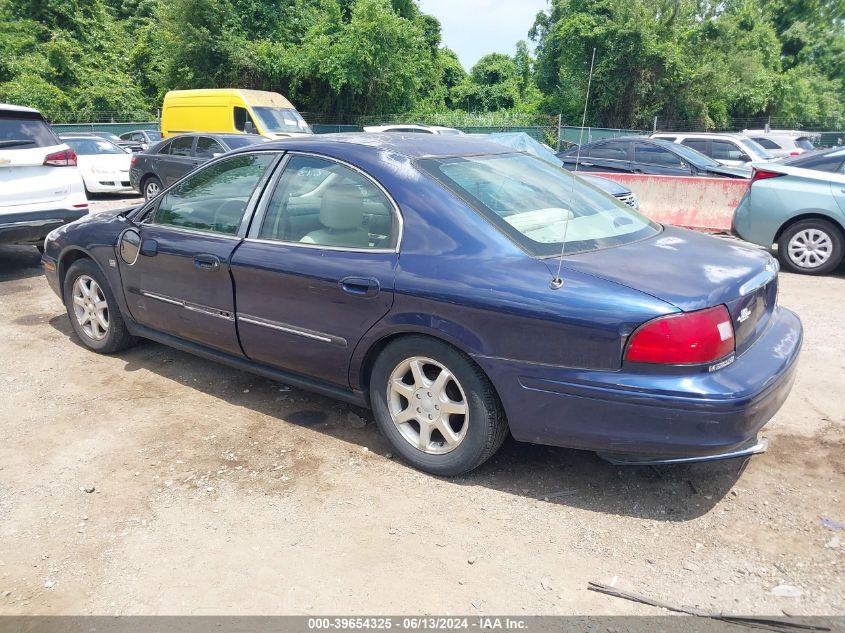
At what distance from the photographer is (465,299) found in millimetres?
3078

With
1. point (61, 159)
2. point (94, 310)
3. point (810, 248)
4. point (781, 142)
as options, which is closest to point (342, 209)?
point (94, 310)

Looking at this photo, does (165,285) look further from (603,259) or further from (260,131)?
(260,131)

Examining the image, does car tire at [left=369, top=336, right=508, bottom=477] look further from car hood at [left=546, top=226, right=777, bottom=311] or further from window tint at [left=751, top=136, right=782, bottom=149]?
window tint at [left=751, top=136, right=782, bottom=149]

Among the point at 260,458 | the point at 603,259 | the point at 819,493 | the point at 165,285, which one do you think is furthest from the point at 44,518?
the point at 819,493

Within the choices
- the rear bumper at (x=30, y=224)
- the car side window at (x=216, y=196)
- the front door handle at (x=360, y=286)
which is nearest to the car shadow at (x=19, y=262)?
the rear bumper at (x=30, y=224)

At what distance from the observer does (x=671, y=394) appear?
274cm

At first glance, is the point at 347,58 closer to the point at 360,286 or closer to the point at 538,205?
the point at 538,205

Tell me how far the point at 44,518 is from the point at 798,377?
464cm

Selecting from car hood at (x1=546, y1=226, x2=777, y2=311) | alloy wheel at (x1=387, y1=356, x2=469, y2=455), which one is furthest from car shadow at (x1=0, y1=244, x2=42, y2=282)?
car hood at (x1=546, y1=226, x2=777, y2=311)

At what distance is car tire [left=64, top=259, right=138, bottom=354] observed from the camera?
4945mm

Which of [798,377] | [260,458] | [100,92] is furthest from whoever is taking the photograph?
[100,92]

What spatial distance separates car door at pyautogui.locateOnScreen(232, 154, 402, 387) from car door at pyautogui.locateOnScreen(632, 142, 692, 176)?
1005 centimetres

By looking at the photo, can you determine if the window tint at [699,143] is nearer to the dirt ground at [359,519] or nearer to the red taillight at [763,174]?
the red taillight at [763,174]

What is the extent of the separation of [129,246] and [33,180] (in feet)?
12.2
